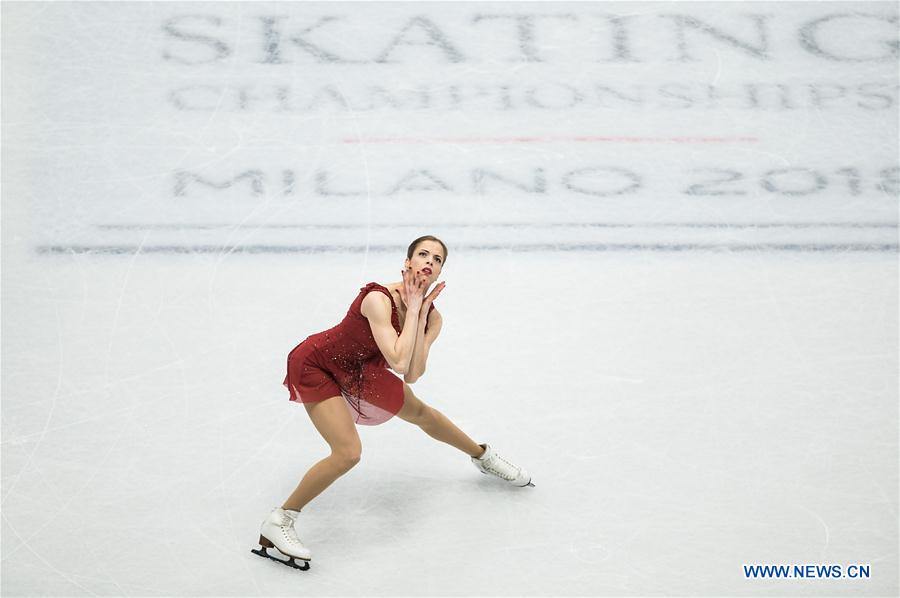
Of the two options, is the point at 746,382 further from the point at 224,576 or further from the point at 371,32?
the point at 371,32

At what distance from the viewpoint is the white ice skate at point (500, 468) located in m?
3.64

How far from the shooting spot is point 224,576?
344 cm

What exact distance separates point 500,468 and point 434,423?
299 millimetres

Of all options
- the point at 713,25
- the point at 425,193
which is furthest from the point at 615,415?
the point at 713,25

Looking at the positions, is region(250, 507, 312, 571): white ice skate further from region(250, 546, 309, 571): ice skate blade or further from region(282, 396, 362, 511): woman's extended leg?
region(282, 396, 362, 511): woman's extended leg

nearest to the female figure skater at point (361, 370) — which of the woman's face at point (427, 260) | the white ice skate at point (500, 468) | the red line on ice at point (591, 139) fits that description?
the woman's face at point (427, 260)

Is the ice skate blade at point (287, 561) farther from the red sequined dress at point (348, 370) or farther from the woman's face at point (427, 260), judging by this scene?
the woman's face at point (427, 260)

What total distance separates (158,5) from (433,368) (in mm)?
2426

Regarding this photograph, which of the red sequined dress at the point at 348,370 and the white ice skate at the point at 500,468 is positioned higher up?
the red sequined dress at the point at 348,370

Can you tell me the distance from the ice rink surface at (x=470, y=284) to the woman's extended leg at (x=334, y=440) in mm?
335

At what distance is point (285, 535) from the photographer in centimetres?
342

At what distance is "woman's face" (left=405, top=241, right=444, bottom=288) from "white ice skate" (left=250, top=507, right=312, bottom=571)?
0.88 metres

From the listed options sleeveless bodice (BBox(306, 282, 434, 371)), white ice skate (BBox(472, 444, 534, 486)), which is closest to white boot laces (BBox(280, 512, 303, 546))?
sleeveless bodice (BBox(306, 282, 434, 371))

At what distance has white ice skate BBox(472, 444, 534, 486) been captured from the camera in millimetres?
3637
